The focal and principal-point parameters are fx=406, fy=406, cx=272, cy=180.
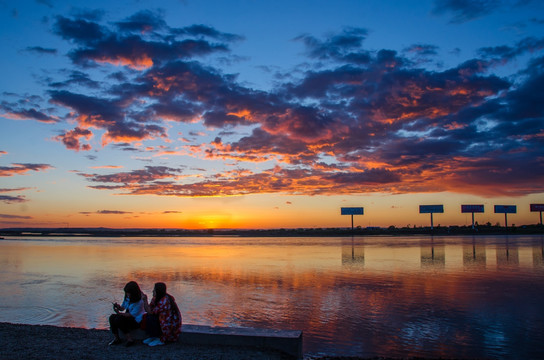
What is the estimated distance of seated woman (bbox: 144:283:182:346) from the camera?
982 centimetres

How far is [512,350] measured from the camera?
10719mm

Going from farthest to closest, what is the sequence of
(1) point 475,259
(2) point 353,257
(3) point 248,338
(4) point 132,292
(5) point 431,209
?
(5) point 431,209 < (2) point 353,257 < (1) point 475,259 < (4) point 132,292 < (3) point 248,338

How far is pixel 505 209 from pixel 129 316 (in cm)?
17453

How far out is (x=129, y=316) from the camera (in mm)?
10047

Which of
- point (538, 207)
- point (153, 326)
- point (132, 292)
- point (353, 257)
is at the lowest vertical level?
point (353, 257)

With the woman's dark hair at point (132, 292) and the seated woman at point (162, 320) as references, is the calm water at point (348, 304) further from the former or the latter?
the woman's dark hair at point (132, 292)

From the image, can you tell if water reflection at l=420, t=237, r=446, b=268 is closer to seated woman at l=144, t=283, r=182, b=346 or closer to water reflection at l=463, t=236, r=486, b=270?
water reflection at l=463, t=236, r=486, b=270

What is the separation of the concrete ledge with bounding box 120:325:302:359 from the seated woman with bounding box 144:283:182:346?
28 centimetres

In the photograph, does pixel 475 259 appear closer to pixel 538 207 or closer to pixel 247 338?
pixel 247 338

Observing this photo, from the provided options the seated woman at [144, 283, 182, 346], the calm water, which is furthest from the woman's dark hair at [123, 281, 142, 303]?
the calm water

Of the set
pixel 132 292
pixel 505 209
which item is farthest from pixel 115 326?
pixel 505 209

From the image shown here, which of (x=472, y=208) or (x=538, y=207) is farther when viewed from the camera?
(x=472, y=208)

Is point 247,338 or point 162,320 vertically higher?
point 162,320

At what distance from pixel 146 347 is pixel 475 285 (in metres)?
17.9
